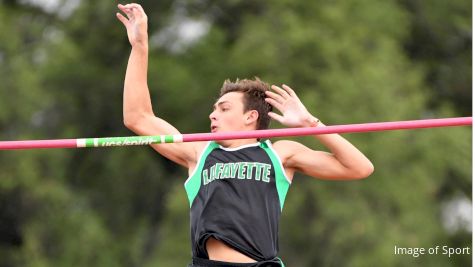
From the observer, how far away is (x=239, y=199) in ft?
24.3

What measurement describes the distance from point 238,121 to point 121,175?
15879mm

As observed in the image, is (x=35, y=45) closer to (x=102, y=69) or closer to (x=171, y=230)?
(x=102, y=69)

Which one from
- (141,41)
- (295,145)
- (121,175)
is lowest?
(295,145)

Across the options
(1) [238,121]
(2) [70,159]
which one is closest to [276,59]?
(2) [70,159]

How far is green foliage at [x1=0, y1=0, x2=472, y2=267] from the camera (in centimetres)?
2120

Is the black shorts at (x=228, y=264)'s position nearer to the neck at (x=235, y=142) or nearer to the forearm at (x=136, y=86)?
the neck at (x=235, y=142)

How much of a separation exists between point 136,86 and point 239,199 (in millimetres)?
994

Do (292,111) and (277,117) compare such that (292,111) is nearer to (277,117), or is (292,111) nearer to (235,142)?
(277,117)

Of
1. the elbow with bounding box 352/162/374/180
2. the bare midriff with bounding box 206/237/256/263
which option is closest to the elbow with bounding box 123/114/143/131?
the bare midriff with bounding box 206/237/256/263

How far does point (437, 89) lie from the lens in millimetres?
25875

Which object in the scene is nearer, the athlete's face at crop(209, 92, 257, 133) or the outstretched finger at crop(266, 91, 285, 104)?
the outstretched finger at crop(266, 91, 285, 104)

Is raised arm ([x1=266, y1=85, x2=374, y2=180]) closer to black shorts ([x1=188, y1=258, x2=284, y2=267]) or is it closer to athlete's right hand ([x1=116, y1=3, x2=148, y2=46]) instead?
black shorts ([x1=188, y1=258, x2=284, y2=267])

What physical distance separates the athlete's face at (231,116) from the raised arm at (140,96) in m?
0.19

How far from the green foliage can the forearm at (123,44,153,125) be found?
511 inches
